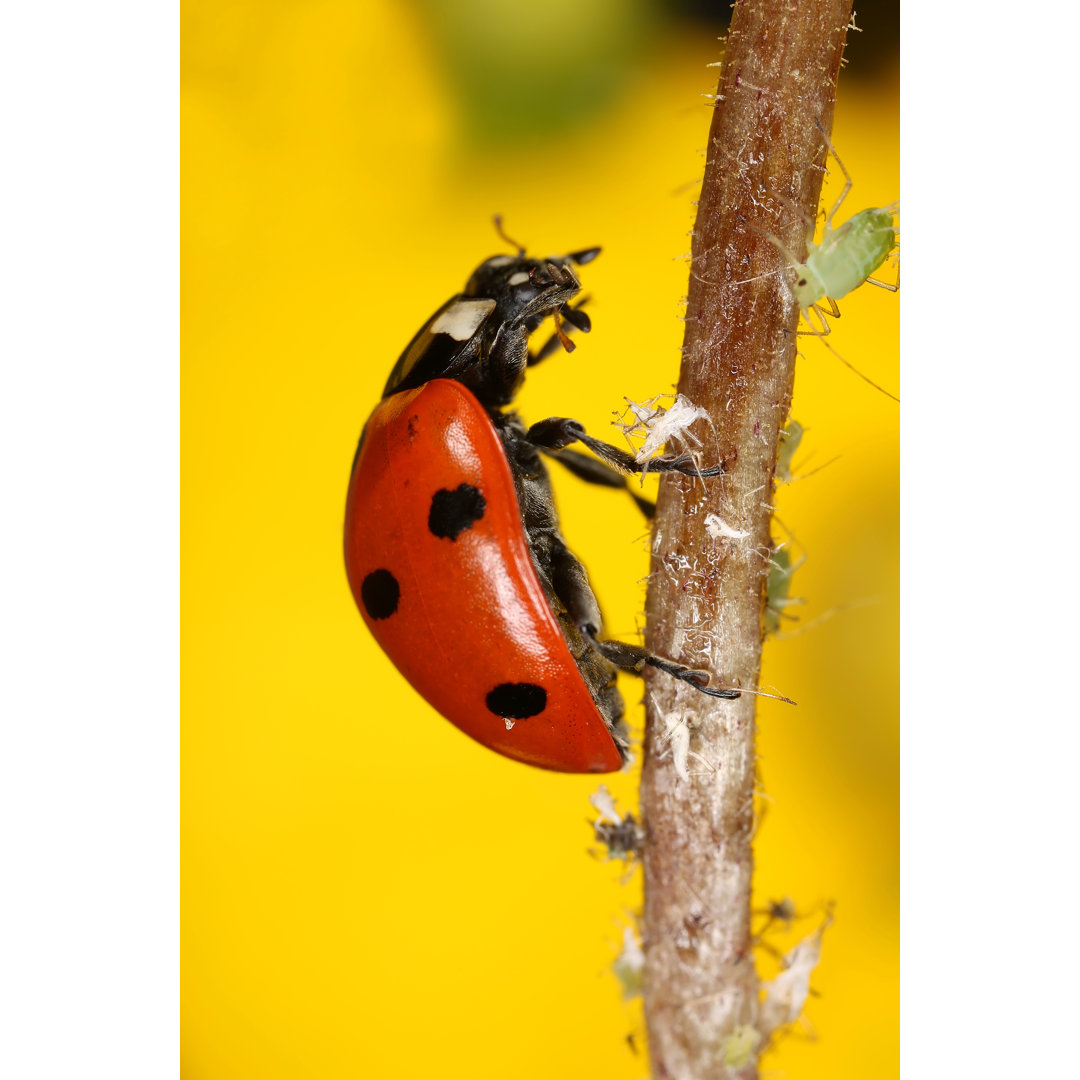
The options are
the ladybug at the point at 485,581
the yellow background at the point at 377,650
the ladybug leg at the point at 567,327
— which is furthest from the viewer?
the yellow background at the point at 377,650

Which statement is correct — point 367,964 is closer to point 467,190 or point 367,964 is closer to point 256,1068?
point 256,1068

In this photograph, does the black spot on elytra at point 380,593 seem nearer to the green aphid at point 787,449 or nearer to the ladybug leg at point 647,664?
the ladybug leg at point 647,664

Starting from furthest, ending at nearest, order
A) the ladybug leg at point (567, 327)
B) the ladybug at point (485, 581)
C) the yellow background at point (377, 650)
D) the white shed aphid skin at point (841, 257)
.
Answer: the yellow background at point (377, 650)
the ladybug leg at point (567, 327)
the ladybug at point (485, 581)
the white shed aphid skin at point (841, 257)

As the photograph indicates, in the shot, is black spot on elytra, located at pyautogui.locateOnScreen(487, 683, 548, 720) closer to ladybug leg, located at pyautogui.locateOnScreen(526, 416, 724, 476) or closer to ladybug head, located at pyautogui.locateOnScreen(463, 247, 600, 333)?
ladybug leg, located at pyautogui.locateOnScreen(526, 416, 724, 476)

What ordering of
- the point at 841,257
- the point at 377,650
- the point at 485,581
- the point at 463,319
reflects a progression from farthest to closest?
1. the point at 377,650
2. the point at 463,319
3. the point at 485,581
4. the point at 841,257

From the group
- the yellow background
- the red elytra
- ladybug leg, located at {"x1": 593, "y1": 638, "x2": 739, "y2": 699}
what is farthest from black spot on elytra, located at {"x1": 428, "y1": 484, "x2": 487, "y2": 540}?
the yellow background

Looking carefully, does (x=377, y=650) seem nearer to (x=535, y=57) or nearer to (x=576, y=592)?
(x=576, y=592)

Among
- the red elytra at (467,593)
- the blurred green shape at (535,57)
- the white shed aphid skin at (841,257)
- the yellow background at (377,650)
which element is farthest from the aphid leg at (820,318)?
the blurred green shape at (535,57)

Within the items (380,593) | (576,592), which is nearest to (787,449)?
(576,592)
